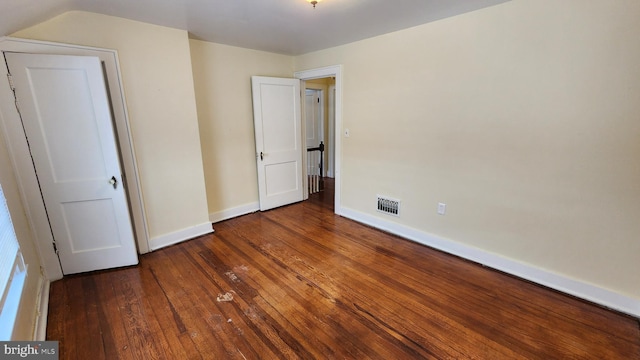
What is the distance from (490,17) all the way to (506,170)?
134cm

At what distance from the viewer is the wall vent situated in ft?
10.8

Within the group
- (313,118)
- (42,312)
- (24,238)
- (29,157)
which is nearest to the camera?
(42,312)

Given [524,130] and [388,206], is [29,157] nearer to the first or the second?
[388,206]

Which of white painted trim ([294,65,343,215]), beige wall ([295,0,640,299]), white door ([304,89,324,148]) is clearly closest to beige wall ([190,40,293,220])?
white painted trim ([294,65,343,215])

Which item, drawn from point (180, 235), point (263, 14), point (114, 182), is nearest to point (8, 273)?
point (114, 182)

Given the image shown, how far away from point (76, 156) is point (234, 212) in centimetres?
195

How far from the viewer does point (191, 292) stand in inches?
89.7

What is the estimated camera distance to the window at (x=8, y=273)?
136cm

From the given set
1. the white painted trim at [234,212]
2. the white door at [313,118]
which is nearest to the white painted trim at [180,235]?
the white painted trim at [234,212]

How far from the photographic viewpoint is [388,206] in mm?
3393

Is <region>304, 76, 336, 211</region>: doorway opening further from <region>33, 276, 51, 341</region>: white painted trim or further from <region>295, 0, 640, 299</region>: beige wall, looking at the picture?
<region>33, 276, 51, 341</region>: white painted trim

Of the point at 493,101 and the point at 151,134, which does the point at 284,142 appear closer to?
the point at 151,134

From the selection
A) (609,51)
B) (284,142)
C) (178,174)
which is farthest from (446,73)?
(178,174)

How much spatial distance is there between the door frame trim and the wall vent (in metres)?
2.75
